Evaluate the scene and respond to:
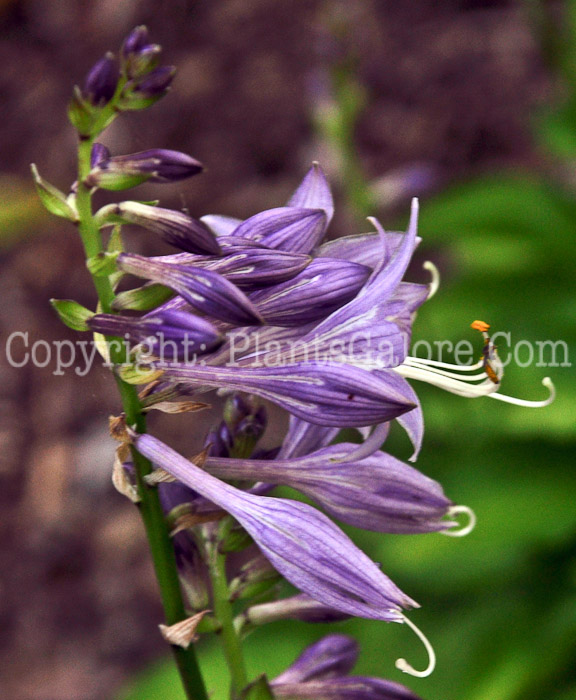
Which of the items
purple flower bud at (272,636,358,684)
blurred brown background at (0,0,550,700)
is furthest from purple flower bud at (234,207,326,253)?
blurred brown background at (0,0,550,700)

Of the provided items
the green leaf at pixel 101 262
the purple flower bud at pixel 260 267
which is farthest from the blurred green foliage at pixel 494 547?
the green leaf at pixel 101 262

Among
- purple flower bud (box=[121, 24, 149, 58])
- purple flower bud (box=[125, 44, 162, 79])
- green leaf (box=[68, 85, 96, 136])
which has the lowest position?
green leaf (box=[68, 85, 96, 136])

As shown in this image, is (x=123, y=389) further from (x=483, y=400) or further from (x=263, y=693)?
(x=483, y=400)

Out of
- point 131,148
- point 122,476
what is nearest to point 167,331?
point 122,476

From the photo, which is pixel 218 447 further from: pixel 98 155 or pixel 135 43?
pixel 135 43

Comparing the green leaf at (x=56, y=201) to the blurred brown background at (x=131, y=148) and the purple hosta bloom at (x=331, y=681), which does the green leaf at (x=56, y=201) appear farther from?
the blurred brown background at (x=131, y=148)

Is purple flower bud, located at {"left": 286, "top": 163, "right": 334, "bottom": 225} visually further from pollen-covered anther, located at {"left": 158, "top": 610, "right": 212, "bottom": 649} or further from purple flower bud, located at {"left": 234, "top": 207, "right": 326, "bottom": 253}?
pollen-covered anther, located at {"left": 158, "top": 610, "right": 212, "bottom": 649}
